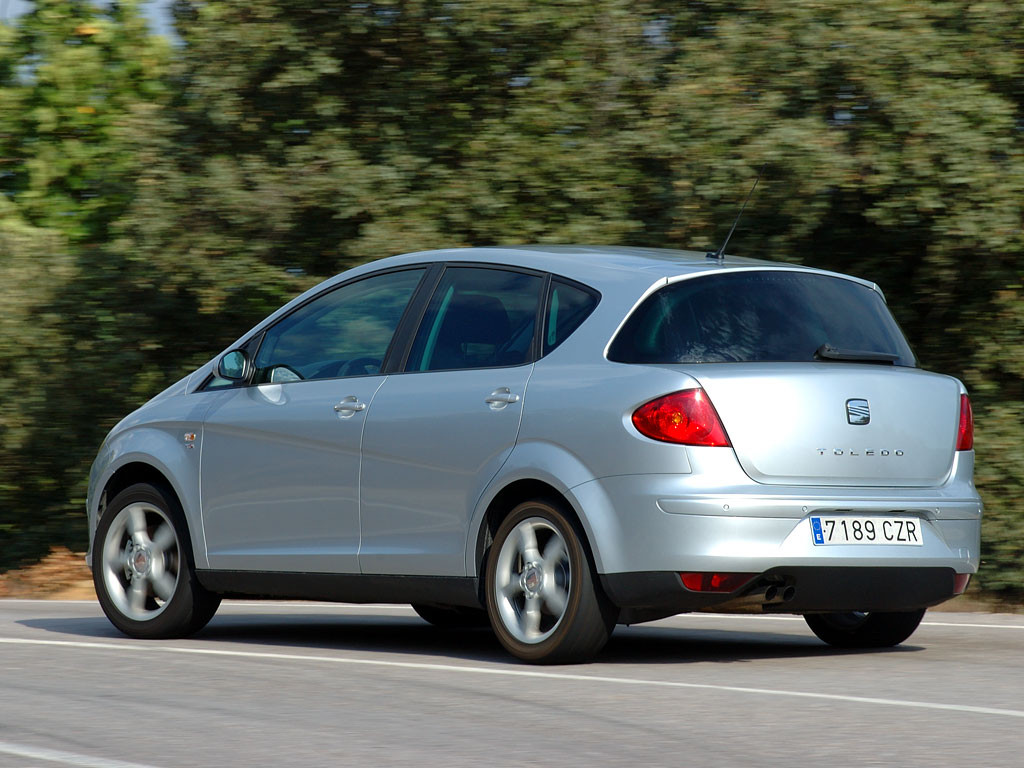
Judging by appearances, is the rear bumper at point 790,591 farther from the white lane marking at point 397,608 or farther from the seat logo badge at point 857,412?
the white lane marking at point 397,608

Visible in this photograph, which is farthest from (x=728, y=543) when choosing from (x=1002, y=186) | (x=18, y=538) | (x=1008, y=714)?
(x=18, y=538)

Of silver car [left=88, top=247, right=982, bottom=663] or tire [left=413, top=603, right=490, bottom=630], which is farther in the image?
tire [left=413, top=603, right=490, bottom=630]

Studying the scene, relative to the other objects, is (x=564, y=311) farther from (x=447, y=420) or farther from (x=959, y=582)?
(x=959, y=582)

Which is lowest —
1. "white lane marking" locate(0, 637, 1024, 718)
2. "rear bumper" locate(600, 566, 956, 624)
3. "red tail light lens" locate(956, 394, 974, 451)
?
"white lane marking" locate(0, 637, 1024, 718)

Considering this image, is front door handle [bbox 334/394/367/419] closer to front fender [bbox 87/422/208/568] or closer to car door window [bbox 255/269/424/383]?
car door window [bbox 255/269/424/383]

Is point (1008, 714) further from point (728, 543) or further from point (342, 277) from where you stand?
point (342, 277)

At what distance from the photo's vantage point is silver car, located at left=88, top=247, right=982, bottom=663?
691cm

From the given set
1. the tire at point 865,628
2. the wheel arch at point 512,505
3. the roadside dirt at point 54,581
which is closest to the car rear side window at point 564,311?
the wheel arch at point 512,505

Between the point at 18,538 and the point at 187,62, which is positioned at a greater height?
the point at 187,62

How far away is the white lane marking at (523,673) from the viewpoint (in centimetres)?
618

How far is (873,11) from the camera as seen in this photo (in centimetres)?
1231

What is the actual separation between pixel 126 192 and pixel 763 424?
28.7 feet

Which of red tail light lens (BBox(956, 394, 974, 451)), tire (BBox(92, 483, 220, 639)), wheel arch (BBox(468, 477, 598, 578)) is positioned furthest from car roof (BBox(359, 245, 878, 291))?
tire (BBox(92, 483, 220, 639))

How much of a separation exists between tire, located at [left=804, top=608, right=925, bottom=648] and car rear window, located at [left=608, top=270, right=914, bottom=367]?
52.7 inches
